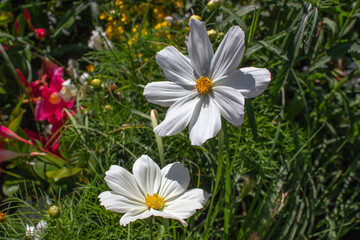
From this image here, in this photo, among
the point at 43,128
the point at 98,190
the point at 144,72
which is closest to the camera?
the point at 98,190

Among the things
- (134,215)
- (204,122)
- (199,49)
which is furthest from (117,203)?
(199,49)

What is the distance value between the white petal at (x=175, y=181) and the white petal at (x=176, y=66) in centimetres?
20

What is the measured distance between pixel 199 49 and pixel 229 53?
0.07 metres

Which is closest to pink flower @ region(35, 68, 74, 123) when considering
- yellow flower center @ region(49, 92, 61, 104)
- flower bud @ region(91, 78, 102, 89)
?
yellow flower center @ region(49, 92, 61, 104)

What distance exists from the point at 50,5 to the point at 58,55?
28cm

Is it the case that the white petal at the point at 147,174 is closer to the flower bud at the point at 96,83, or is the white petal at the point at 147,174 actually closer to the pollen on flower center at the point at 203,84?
the pollen on flower center at the point at 203,84

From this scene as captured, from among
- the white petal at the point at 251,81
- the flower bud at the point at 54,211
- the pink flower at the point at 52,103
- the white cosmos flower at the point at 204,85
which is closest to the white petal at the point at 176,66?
the white cosmos flower at the point at 204,85

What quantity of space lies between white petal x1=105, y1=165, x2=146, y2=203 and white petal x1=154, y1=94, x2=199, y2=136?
0.13m

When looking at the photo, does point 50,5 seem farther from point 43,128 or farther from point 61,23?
point 43,128

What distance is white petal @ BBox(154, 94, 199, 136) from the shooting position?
74 centimetres

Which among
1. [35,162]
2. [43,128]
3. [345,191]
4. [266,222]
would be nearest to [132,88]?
[35,162]

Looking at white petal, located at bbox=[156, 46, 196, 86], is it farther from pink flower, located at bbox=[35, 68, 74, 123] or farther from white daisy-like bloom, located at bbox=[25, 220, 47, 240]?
pink flower, located at bbox=[35, 68, 74, 123]

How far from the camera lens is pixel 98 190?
98 cm

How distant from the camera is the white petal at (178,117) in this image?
74 cm
